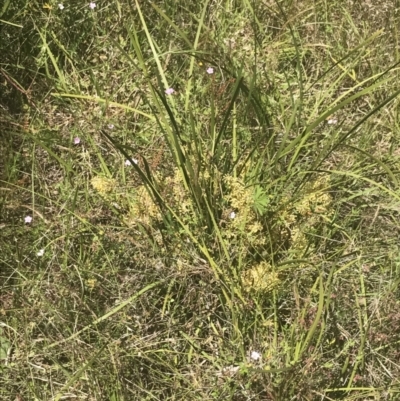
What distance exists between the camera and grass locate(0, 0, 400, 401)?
1.52 meters

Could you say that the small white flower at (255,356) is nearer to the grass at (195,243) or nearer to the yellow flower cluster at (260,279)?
the grass at (195,243)

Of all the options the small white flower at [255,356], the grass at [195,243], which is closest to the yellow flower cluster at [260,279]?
the grass at [195,243]

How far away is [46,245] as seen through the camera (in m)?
1.70

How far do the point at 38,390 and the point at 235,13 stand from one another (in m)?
1.57

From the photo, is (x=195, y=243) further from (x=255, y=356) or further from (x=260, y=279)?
(x=255, y=356)

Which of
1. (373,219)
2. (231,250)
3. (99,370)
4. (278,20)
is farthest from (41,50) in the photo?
(373,219)

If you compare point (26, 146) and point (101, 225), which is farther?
point (26, 146)

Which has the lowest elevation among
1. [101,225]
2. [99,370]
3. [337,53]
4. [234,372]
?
[99,370]

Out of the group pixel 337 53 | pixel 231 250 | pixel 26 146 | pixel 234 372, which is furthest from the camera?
pixel 337 53

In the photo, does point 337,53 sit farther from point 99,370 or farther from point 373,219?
point 99,370

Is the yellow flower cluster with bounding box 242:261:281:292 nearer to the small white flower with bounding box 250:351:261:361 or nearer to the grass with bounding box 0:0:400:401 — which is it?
the grass with bounding box 0:0:400:401

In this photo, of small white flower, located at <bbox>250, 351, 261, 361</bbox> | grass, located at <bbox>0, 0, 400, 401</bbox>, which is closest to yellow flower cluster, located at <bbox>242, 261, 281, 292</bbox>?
grass, located at <bbox>0, 0, 400, 401</bbox>

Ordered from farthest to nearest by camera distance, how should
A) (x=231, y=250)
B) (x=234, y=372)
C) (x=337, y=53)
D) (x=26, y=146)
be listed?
(x=337, y=53), (x=26, y=146), (x=231, y=250), (x=234, y=372)

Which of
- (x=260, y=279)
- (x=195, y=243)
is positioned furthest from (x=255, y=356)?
(x=195, y=243)
